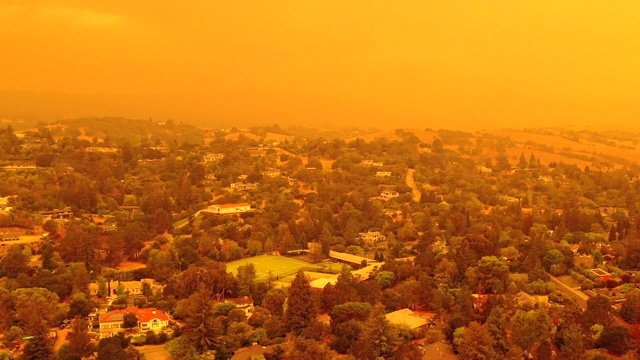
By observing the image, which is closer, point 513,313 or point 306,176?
point 513,313

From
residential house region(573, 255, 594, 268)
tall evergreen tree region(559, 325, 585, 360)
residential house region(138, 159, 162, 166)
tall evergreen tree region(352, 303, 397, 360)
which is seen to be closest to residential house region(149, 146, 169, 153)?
residential house region(138, 159, 162, 166)

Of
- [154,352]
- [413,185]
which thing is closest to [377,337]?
[154,352]

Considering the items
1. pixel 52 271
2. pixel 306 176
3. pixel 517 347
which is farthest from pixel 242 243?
pixel 517 347

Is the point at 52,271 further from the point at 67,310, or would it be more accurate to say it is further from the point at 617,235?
the point at 617,235

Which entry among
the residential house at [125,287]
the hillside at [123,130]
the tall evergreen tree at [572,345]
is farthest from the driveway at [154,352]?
the hillside at [123,130]

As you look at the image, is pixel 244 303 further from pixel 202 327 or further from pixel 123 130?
pixel 123 130

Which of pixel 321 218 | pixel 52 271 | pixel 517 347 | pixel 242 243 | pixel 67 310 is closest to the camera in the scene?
pixel 517 347

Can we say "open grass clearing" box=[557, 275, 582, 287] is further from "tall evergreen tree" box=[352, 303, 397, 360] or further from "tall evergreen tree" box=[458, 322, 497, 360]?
"tall evergreen tree" box=[352, 303, 397, 360]
